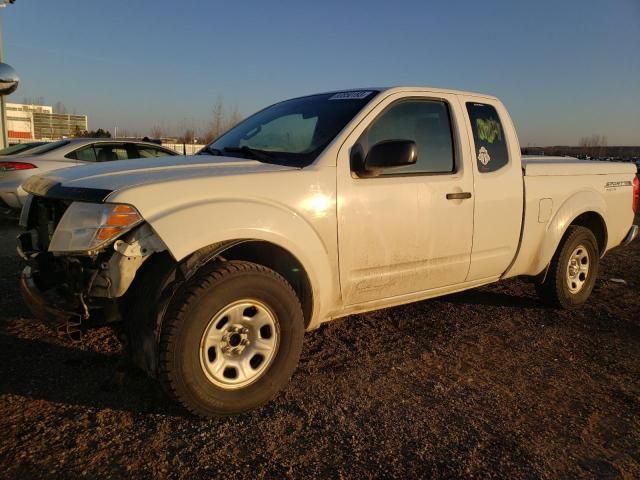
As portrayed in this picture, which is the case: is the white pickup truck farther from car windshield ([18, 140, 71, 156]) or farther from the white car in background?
car windshield ([18, 140, 71, 156])

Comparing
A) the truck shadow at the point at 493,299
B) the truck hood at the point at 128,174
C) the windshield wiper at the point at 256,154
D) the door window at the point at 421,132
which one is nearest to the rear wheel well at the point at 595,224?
the truck shadow at the point at 493,299

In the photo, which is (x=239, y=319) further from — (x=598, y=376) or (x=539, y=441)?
(x=598, y=376)

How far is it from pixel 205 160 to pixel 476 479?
244 centimetres

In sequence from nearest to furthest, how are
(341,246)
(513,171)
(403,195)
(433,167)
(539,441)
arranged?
(539,441) → (341,246) → (403,195) → (433,167) → (513,171)

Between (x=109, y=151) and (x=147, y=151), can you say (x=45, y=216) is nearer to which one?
(x=109, y=151)

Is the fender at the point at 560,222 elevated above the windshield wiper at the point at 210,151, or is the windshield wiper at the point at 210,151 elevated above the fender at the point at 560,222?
the windshield wiper at the point at 210,151

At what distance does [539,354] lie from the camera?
3.74 m

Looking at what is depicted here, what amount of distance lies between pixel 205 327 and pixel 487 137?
2827mm

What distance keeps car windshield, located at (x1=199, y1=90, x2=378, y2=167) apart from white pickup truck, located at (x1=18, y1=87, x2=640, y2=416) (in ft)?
0.06

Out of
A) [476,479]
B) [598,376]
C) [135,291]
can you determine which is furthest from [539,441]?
[135,291]

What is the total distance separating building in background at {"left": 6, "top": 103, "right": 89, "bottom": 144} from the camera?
34.8 m

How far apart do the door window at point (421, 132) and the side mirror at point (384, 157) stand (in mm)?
168

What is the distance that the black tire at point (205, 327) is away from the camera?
96.2 inches

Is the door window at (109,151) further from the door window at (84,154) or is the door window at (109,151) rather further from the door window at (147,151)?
the door window at (147,151)
